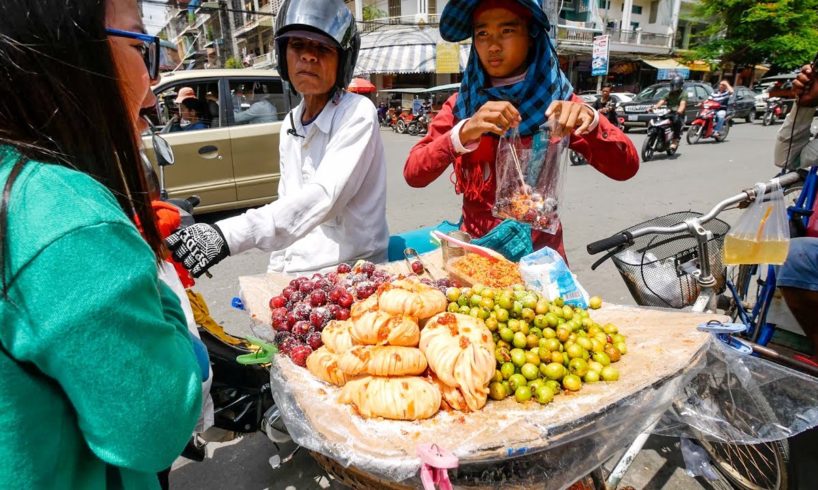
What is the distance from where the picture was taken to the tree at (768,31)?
23.2 meters

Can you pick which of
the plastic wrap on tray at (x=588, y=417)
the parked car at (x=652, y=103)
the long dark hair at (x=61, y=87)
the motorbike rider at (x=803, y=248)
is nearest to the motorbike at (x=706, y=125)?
the parked car at (x=652, y=103)

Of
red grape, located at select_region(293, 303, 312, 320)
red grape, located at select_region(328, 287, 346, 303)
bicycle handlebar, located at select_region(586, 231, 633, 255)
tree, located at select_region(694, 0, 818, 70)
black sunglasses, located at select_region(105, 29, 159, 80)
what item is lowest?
red grape, located at select_region(293, 303, 312, 320)

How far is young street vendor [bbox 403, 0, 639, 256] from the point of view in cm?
168

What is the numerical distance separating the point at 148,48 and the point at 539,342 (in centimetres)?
124

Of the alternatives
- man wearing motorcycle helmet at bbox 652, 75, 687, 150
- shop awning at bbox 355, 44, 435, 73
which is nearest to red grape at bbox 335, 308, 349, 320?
man wearing motorcycle helmet at bbox 652, 75, 687, 150

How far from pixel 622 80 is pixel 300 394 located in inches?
1540

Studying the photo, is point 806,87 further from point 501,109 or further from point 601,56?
point 601,56

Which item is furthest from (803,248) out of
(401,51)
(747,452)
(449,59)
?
(401,51)

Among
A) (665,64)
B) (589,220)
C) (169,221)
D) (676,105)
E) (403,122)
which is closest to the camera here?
→ (169,221)

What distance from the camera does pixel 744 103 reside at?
1833 cm

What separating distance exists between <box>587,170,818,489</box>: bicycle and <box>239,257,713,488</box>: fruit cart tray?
25.1 inches

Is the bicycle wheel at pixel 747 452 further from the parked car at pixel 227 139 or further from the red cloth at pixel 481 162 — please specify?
the parked car at pixel 227 139

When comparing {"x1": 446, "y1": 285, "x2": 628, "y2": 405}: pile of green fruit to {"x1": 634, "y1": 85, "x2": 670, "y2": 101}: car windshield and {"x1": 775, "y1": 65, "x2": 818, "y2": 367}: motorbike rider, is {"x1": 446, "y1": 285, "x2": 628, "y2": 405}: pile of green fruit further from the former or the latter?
{"x1": 634, "y1": 85, "x2": 670, "y2": 101}: car windshield

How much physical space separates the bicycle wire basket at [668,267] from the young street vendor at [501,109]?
457 mm
